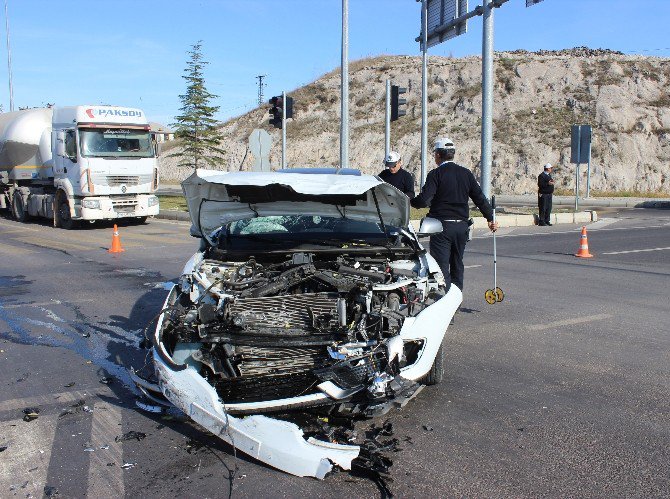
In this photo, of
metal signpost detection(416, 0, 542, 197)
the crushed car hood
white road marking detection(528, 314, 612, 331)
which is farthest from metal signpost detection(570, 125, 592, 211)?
the crushed car hood

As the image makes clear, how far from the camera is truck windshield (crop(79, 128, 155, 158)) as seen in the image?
1961 cm

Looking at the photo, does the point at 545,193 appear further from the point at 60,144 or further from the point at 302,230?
the point at 302,230

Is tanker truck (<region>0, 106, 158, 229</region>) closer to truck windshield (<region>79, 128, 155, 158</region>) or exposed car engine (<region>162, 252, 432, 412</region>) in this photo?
truck windshield (<region>79, 128, 155, 158</region>)

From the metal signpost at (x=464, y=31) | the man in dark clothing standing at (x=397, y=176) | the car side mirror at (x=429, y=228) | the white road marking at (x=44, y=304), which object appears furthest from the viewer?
the metal signpost at (x=464, y=31)

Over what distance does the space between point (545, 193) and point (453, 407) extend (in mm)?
16786

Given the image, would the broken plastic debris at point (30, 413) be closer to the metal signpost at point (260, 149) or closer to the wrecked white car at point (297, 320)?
the wrecked white car at point (297, 320)

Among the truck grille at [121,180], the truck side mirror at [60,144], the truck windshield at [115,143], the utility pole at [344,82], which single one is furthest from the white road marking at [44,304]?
the truck side mirror at [60,144]

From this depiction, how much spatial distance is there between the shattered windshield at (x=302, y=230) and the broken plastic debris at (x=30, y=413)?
206cm

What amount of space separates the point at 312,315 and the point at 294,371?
0.43 metres

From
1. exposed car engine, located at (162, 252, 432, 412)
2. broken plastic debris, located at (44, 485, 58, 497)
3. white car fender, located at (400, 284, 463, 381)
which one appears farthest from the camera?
white car fender, located at (400, 284, 463, 381)

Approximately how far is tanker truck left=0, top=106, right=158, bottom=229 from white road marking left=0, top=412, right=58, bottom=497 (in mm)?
15890

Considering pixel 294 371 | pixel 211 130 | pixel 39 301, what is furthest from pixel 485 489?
pixel 211 130

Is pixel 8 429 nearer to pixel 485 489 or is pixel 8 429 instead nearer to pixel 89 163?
pixel 485 489

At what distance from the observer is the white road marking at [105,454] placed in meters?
3.67
